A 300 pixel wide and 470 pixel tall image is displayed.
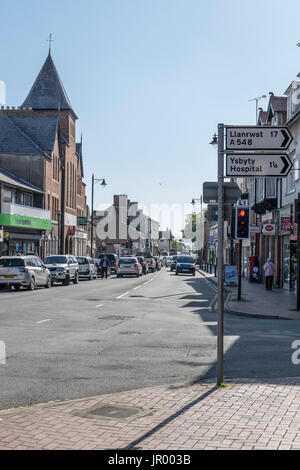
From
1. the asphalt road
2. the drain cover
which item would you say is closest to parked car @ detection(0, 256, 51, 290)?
the asphalt road

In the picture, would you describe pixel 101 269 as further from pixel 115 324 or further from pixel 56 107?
pixel 115 324

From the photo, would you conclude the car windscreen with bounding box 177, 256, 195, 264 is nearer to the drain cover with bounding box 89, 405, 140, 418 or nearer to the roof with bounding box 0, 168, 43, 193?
the roof with bounding box 0, 168, 43, 193

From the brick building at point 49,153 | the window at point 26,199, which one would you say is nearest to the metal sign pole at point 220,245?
the brick building at point 49,153

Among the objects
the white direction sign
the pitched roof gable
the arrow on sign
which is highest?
the pitched roof gable

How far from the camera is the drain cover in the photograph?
621 cm

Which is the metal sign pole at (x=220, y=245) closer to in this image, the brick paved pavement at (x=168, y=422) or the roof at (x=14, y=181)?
the brick paved pavement at (x=168, y=422)

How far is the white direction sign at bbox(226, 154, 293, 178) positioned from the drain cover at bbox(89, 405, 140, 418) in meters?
3.18

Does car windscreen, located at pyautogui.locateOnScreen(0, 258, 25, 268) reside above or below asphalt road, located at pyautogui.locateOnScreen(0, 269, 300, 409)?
above

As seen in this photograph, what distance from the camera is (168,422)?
591 cm

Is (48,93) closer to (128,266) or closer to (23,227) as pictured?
(23,227)

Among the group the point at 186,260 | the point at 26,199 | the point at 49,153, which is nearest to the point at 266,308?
the point at 26,199

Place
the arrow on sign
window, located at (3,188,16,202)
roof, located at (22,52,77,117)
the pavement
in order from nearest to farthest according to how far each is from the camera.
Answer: the arrow on sign
the pavement
window, located at (3,188,16,202)
roof, located at (22,52,77,117)

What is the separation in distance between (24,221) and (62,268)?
45.1 feet
